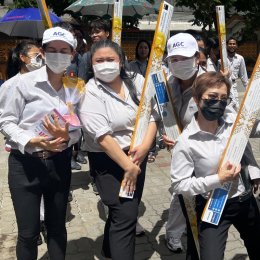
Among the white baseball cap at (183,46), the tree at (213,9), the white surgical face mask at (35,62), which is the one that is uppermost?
the tree at (213,9)

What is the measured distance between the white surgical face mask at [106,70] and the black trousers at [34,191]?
58 cm

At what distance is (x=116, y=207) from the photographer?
109 inches

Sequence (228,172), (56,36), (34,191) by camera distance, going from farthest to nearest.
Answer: (34,191)
(56,36)
(228,172)

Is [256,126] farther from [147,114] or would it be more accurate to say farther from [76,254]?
[76,254]

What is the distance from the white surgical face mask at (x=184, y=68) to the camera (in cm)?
272

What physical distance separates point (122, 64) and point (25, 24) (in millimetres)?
4370

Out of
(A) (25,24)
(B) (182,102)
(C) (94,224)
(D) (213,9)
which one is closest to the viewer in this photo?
(B) (182,102)

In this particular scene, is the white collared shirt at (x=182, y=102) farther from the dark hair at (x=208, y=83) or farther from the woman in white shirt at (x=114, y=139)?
the dark hair at (x=208, y=83)

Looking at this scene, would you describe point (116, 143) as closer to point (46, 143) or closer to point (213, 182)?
point (46, 143)

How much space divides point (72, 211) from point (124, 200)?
191 centimetres

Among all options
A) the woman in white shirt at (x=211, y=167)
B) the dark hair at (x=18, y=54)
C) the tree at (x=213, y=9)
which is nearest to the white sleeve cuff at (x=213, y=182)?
the woman in white shirt at (x=211, y=167)

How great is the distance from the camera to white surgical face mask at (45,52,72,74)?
2670mm

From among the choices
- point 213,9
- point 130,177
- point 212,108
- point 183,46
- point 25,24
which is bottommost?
point 130,177

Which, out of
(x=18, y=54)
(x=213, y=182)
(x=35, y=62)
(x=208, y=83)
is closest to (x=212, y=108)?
(x=208, y=83)
